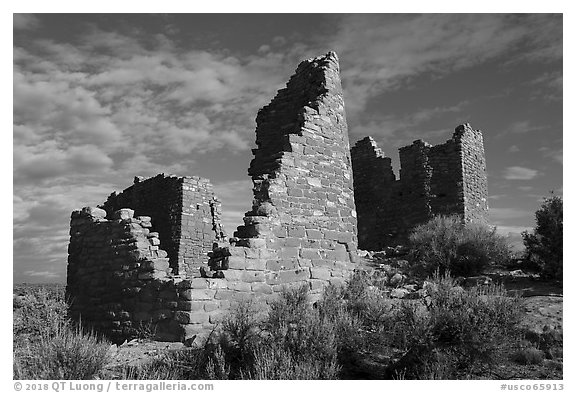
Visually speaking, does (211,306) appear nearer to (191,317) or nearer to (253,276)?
(191,317)

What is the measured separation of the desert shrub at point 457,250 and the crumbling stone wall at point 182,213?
20.1ft

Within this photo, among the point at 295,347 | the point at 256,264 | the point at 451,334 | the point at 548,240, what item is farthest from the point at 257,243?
the point at 548,240

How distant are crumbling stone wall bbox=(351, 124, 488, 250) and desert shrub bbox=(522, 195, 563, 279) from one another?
370cm

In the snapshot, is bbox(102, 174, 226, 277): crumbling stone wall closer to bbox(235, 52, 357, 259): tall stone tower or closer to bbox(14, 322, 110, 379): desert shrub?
bbox(235, 52, 357, 259): tall stone tower

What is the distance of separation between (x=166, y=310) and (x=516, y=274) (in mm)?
8657

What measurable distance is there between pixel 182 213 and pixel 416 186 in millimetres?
8146

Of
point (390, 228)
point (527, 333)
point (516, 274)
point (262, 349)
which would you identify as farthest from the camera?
point (390, 228)

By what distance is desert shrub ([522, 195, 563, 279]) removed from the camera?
1280 centimetres

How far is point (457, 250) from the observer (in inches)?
554

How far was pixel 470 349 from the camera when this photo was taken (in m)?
7.39

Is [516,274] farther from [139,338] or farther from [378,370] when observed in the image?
[139,338]

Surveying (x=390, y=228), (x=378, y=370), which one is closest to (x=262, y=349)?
(x=378, y=370)

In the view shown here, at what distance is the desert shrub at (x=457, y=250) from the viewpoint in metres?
13.7

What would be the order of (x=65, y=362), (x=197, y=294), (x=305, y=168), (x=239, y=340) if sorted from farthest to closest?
1. (x=305, y=168)
2. (x=197, y=294)
3. (x=239, y=340)
4. (x=65, y=362)
